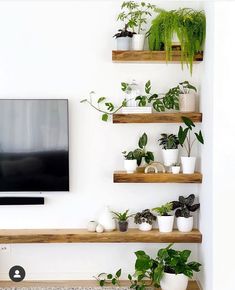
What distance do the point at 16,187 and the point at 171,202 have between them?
1.19m

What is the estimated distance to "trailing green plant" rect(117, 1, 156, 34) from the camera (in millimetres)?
3424

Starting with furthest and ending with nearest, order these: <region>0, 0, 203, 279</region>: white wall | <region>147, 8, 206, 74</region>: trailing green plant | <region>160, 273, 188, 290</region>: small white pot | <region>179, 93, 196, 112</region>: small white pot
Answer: <region>0, 0, 203, 279</region>: white wall, <region>179, 93, 196, 112</region>: small white pot, <region>147, 8, 206, 74</region>: trailing green plant, <region>160, 273, 188, 290</region>: small white pot

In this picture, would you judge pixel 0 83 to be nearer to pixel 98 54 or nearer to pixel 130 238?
pixel 98 54

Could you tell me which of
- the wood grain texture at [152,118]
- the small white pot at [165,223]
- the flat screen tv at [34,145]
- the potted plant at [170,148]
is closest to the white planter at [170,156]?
the potted plant at [170,148]

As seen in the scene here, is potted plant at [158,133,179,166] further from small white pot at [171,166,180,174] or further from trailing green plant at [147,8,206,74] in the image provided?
trailing green plant at [147,8,206,74]

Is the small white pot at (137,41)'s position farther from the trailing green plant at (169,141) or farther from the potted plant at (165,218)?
the potted plant at (165,218)

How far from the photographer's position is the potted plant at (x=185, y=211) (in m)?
3.44

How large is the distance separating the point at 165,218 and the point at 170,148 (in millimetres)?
526

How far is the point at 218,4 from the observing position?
9.77 feet

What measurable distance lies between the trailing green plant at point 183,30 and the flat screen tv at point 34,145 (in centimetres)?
87

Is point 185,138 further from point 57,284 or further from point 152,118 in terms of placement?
point 57,284

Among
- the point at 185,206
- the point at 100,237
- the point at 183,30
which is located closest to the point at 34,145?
the point at 100,237

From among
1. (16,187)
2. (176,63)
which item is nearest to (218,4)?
(176,63)

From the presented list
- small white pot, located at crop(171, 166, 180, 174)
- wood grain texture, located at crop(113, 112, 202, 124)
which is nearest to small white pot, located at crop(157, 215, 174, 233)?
small white pot, located at crop(171, 166, 180, 174)
